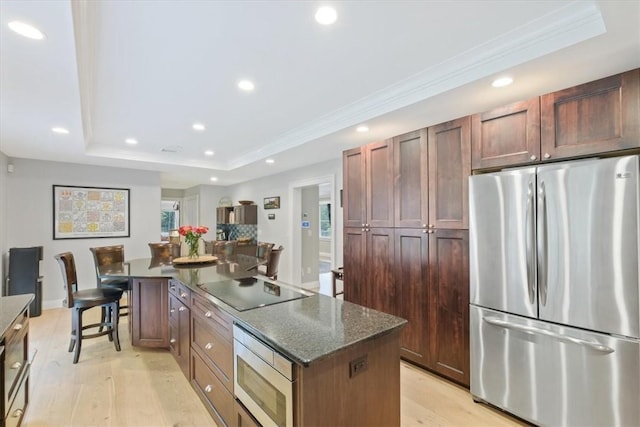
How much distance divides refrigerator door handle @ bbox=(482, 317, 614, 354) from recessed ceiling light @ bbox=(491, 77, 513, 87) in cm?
169

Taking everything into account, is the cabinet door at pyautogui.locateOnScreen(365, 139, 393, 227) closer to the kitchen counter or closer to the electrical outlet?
the kitchen counter

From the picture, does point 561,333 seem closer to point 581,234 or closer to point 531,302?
point 531,302

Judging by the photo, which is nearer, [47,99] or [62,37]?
[62,37]

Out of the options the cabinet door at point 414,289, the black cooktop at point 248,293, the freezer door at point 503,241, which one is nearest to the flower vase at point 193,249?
the black cooktop at point 248,293

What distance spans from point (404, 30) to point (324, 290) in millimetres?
5101

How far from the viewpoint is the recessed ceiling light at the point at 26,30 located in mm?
1505

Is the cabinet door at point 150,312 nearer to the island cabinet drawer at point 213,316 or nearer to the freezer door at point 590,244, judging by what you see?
the island cabinet drawer at point 213,316

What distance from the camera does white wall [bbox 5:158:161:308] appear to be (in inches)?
182

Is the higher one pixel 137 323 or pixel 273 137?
pixel 273 137

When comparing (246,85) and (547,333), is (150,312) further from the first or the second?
(547,333)

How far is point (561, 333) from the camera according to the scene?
6.26ft

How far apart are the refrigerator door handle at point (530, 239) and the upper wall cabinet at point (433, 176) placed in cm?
46

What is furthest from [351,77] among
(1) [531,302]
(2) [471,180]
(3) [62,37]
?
(1) [531,302]

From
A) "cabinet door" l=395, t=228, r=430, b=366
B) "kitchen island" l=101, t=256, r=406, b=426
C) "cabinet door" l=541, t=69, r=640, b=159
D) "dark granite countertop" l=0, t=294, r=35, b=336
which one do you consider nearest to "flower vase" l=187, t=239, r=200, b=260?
"kitchen island" l=101, t=256, r=406, b=426
